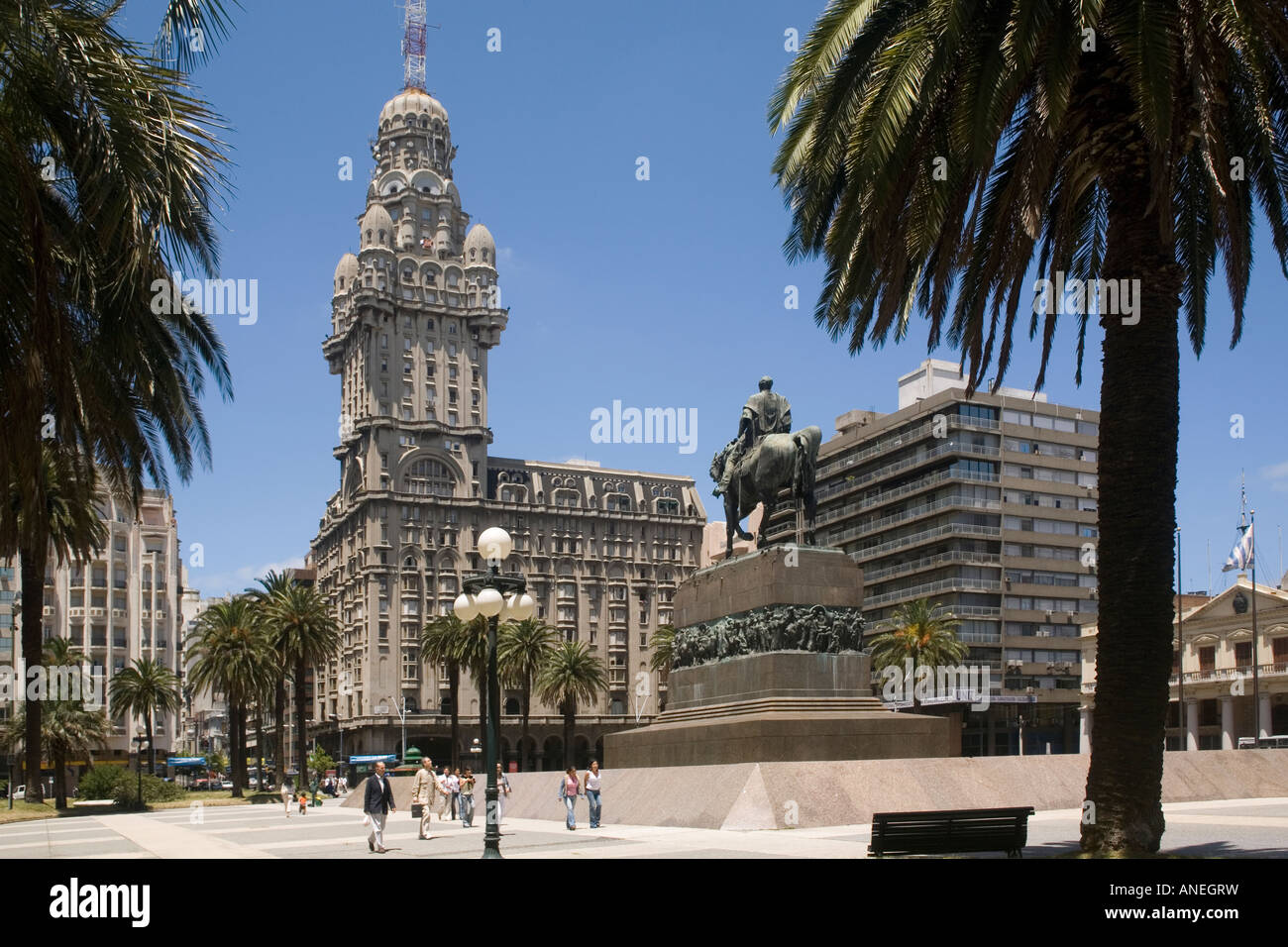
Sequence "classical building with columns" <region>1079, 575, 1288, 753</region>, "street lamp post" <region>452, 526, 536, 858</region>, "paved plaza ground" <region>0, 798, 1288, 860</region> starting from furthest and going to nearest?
"classical building with columns" <region>1079, 575, 1288, 753</region> < "paved plaza ground" <region>0, 798, 1288, 860</region> < "street lamp post" <region>452, 526, 536, 858</region>

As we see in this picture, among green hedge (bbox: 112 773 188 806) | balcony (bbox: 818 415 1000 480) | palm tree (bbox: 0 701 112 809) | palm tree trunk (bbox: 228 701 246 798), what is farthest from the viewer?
balcony (bbox: 818 415 1000 480)

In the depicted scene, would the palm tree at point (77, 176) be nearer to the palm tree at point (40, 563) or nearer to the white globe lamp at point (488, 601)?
the white globe lamp at point (488, 601)

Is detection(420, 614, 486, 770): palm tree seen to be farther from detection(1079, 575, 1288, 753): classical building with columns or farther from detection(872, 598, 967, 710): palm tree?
detection(1079, 575, 1288, 753): classical building with columns

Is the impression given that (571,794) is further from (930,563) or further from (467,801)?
(930,563)

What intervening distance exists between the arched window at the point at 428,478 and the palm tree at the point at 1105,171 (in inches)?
4495

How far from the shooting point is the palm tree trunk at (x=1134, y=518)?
583 inches

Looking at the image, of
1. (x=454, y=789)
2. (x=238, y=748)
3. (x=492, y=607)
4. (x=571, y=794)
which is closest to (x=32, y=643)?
(x=454, y=789)

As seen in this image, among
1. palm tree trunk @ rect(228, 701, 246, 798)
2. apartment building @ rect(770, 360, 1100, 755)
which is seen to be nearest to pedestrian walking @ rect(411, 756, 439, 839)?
palm tree trunk @ rect(228, 701, 246, 798)

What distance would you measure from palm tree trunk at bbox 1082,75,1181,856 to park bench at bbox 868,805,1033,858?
291 centimetres

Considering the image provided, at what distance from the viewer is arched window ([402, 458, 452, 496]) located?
12962cm

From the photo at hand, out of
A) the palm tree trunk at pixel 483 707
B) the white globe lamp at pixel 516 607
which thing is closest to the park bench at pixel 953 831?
the white globe lamp at pixel 516 607

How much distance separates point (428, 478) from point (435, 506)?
2.96m

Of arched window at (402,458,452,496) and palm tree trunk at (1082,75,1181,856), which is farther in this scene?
arched window at (402,458,452,496)

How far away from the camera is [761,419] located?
34344mm
